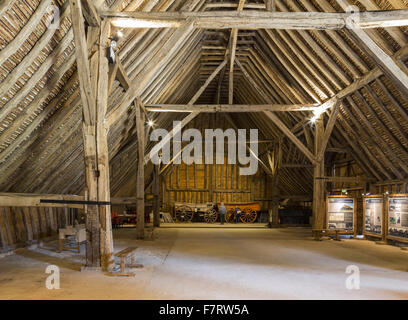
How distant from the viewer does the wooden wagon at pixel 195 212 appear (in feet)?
55.2

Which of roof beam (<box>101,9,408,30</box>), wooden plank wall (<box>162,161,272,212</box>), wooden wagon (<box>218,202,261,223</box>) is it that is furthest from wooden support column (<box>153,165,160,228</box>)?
roof beam (<box>101,9,408,30</box>)

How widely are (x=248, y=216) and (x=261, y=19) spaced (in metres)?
12.5

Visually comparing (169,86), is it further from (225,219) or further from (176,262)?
(225,219)

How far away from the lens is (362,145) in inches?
411

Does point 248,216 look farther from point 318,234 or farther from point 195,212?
point 318,234

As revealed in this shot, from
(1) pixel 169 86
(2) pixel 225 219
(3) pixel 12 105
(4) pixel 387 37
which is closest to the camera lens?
(3) pixel 12 105

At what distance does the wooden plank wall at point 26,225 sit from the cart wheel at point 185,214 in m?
7.59

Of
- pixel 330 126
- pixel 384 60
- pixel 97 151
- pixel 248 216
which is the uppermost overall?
pixel 384 60

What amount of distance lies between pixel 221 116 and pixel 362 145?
889cm

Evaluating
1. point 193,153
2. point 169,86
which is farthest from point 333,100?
point 193,153

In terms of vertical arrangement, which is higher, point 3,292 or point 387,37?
point 387,37

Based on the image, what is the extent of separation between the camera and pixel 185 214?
17.0 m

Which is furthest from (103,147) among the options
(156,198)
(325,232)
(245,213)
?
(245,213)
